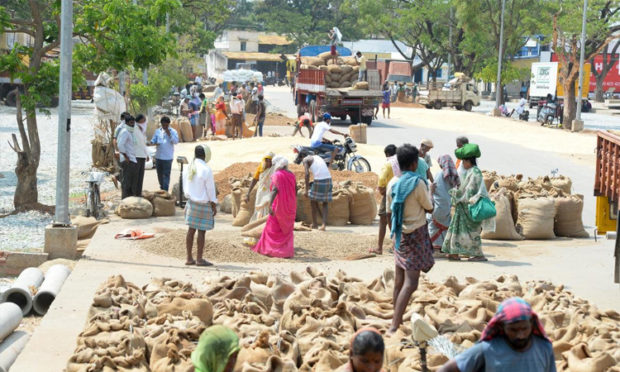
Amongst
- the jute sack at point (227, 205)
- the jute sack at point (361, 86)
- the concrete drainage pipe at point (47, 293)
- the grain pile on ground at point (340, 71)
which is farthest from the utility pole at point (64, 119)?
the grain pile on ground at point (340, 71)

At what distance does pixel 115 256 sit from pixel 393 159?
3618 millimetres

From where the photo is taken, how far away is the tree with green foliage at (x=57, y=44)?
15.1 meters

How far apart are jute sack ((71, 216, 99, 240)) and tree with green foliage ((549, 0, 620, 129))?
28.7 m

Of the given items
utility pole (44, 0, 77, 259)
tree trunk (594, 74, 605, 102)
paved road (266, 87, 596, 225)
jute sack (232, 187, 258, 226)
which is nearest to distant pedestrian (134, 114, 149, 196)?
jute sack (232, 187, 258, 226)

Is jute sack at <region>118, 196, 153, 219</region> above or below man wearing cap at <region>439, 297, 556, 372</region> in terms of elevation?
below

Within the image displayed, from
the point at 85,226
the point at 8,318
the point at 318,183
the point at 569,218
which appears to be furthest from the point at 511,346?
the point at 85,226

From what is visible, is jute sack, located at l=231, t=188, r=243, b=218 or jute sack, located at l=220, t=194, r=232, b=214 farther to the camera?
jute sack, located at l=220, t=194, r=232, b=214

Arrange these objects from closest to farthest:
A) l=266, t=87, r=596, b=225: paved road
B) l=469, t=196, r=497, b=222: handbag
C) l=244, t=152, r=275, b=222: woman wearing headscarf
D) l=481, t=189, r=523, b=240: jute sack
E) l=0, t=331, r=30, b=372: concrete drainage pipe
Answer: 1. l=0, t=331, r=30, b=372: concrete drainage pipe
2. l=469, t=196, r=497, b=222: handbag
3. l=244, t=152, r=275, b=222: woman wearing headscarf
4. l=481, t=189, r=523, b=240: jute sack
5. l=266, t=87, r=596, b=225: paved road

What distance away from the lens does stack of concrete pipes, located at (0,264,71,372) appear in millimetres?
8055

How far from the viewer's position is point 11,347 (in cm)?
801

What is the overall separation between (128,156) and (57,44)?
259 cm

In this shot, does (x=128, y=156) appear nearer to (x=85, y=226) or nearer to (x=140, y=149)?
(x=140, y=149)

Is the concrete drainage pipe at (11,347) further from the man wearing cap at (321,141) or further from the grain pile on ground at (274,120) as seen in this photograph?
the grain pile on ground at (274,120)

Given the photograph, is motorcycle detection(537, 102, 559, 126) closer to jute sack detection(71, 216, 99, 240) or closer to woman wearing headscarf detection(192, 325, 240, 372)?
jute sack detection(71, 216, 99, 240)
